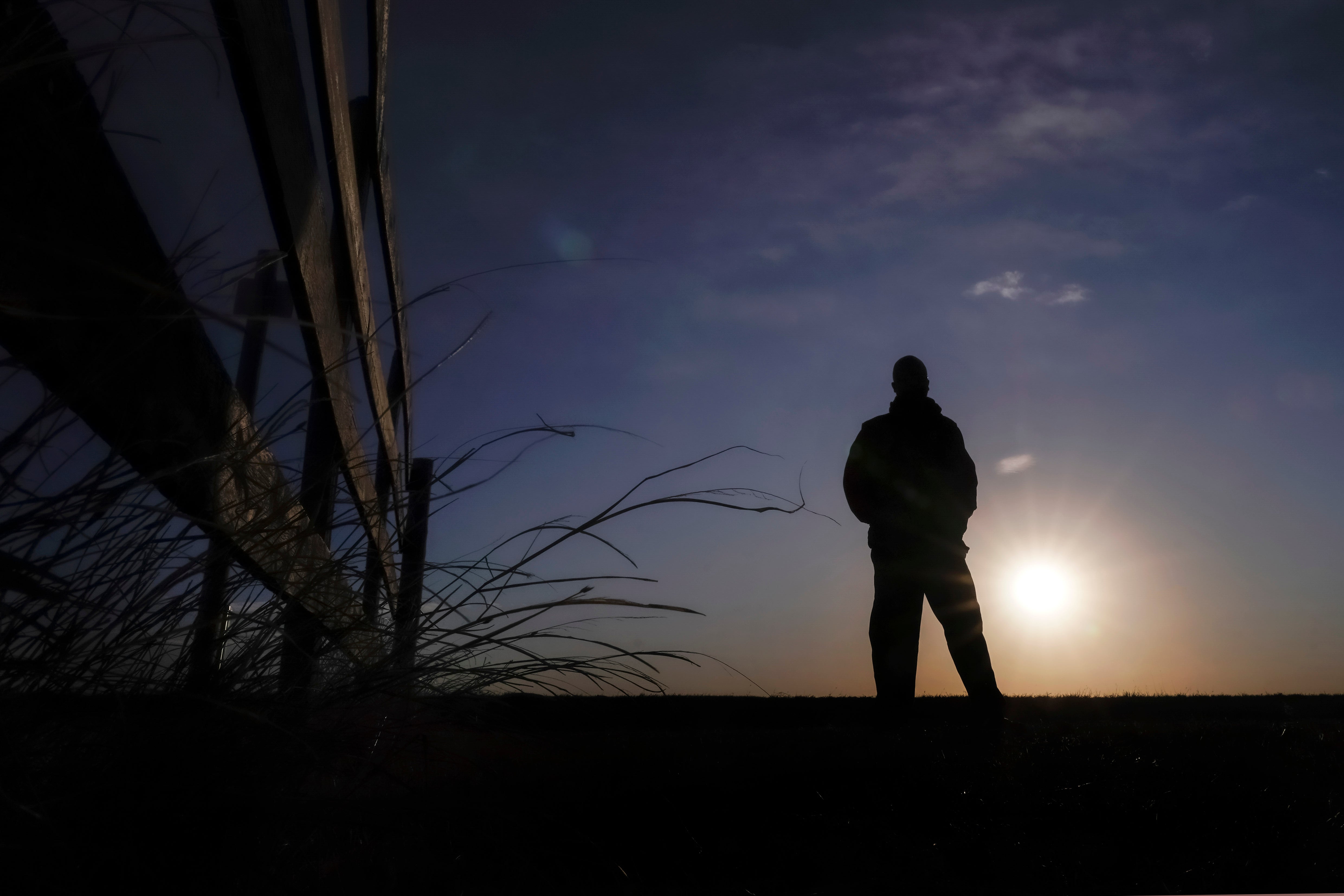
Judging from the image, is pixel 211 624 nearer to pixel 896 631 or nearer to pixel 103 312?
pixel 103 312

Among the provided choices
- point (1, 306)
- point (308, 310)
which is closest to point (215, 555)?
point (1, 306)

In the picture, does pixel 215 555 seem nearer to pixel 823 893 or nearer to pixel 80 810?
pixel 80 810

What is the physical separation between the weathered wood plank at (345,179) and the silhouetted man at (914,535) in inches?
129

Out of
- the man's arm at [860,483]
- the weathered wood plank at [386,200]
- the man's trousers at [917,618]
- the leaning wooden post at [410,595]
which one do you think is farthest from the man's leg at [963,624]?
the leaning wooden post at [410,595]

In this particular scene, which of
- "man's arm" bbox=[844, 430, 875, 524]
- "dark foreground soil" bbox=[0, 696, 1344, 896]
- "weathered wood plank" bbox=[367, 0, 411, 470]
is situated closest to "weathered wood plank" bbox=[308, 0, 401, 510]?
"weathered wood plank" bbox=[367, 0, 411, 470]

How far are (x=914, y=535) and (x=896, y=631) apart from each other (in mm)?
543

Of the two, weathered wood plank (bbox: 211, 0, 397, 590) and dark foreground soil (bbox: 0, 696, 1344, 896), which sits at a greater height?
weathered wood plank (bbox: 211, 0, 397, 590)

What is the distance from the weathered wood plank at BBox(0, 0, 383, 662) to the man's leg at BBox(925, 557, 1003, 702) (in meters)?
4.17

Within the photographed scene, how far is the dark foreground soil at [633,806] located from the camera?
0.77m

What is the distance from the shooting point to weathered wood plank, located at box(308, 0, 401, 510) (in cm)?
137

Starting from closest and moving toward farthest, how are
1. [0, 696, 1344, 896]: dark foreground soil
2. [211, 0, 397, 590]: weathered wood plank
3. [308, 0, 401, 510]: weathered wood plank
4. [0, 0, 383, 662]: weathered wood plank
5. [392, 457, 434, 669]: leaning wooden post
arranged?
1. [0, 0, 383, 662]: weathered wood plank
2. [0, 696, 1344, 896]: dark foreground soil
3. [211, 0, 397, 590]: weathered wood plank
4. [392, 457, 434, 669]: leaning wooden post
5. [308, 0, 401, 510]: weathered wood plank

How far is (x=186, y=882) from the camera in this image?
80 cm

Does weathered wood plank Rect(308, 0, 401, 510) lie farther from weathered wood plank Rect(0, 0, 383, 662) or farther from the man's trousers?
the man's trousers

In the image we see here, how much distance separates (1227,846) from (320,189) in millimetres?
2295
